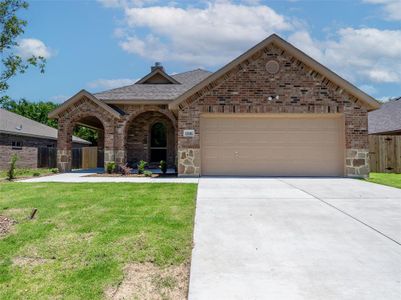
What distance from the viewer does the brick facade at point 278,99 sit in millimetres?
13258

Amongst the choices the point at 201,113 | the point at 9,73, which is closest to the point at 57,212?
the point at 9,73

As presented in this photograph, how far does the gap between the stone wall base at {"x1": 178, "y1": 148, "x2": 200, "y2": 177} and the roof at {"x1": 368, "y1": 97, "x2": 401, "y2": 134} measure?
1423cm

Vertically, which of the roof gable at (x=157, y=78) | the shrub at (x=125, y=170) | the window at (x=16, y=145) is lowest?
the shrub at (x=125, y=170)

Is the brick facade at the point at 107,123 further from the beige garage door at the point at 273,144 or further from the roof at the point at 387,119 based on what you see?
the roof at the point at 387,119

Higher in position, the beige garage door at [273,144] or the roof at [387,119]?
the roof at [387,119]

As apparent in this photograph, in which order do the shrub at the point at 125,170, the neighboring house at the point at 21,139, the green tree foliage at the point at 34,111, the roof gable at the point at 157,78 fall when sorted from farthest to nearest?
the green tree foliage at the point at 34,111
the neighboring house at the point at 21,139
the roof gable at the point at 157,78
the shrub at the point at 125,170

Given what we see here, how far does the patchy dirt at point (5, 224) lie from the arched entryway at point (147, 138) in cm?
1266

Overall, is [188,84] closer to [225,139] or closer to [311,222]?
[225,139]

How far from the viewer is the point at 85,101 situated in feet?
53.6

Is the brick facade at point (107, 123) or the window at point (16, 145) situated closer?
the brick facade at point (107, 123)

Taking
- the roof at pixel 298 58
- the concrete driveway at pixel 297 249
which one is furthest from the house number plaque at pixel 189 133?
the concrete driveway at pixel 297 249

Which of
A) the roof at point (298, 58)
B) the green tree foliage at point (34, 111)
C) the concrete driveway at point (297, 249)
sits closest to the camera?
the concrete driveway at point (297, 249)

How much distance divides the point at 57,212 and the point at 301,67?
11.1 metres

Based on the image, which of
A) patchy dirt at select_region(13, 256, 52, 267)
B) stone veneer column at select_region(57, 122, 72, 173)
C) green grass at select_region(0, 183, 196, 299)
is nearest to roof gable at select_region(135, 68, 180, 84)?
stone veneer column at select_region(57, 122, 72, 173)
